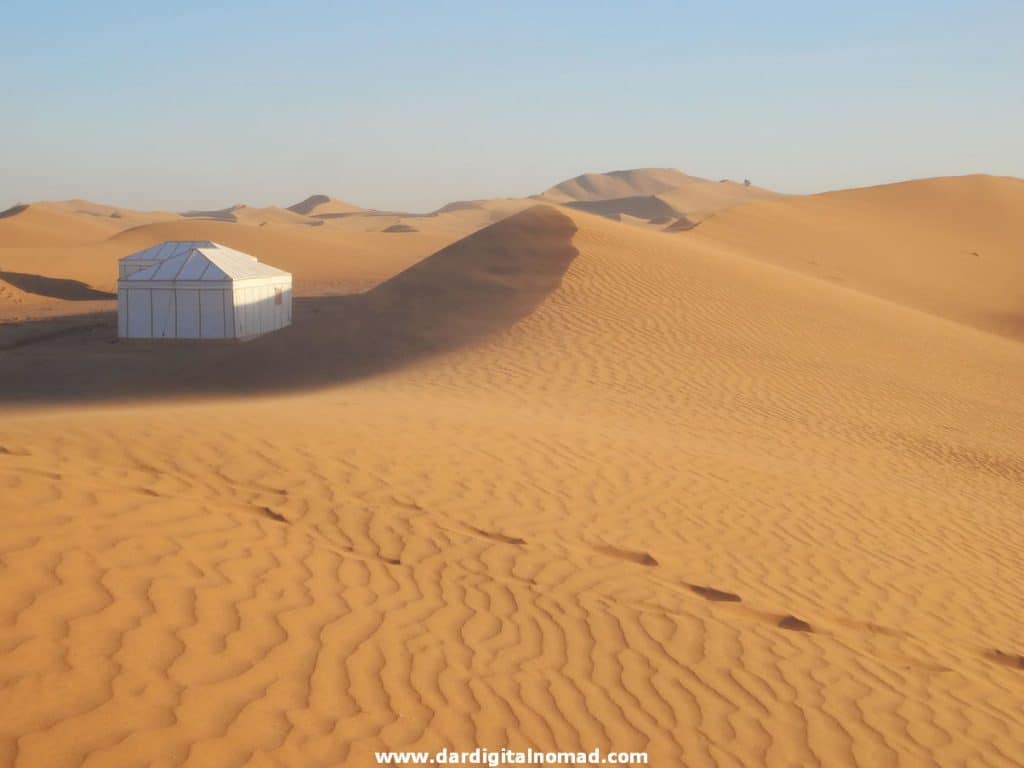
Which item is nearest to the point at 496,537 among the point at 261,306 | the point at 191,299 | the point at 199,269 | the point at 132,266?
the point at 191,299

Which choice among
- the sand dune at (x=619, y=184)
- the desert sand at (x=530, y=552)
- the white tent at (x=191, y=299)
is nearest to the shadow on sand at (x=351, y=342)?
the desert sand at (x=530, y=552)

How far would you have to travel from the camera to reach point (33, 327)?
27.4m

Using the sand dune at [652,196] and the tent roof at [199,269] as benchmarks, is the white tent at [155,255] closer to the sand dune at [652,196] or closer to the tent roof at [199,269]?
the tent roof at [199,269]

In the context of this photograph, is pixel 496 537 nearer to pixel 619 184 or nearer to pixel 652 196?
pixel 652 196

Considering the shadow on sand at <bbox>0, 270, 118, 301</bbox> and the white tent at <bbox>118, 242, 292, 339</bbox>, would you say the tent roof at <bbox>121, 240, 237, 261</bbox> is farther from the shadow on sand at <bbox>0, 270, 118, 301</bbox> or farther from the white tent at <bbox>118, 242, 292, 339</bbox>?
the shadow on sand at <bbox>0, 270, 118, 301</bbox>

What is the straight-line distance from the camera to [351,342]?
19906 millimetres

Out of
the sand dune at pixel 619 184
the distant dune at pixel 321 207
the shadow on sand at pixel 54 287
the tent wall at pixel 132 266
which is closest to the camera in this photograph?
the tent wall at pixel 132 266

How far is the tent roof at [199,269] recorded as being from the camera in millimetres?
23547

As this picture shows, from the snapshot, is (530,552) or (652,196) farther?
(652,196)

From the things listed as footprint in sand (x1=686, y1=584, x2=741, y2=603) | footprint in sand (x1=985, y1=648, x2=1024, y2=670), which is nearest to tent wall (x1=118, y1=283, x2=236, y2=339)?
footprint in sand (x1=686, y1=584, x2=741, y2=603)

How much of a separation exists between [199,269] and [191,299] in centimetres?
73

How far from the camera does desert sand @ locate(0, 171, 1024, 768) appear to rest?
15.8 ft

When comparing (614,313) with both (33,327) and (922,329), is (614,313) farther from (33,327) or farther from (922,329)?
(33,327)

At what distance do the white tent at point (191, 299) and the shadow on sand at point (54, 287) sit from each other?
14422 mm
